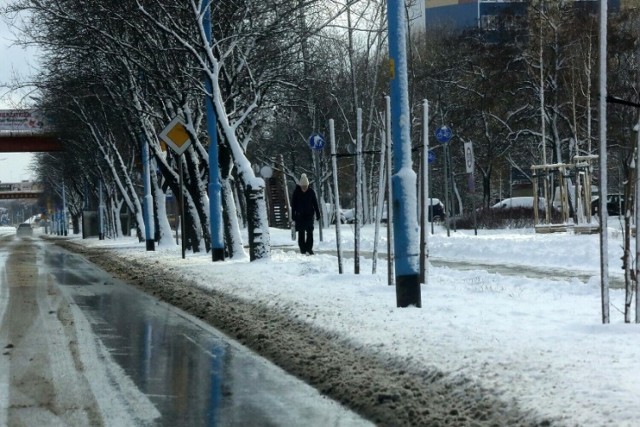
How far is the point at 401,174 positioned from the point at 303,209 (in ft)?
45.4

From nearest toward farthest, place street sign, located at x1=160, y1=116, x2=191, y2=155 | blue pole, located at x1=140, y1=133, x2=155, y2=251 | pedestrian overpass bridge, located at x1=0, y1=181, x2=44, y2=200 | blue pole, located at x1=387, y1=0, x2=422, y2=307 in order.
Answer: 1. blue pole, located at x1=387, y1=0, x2=422, y2=307
2. street sign, located at x1=160, y1=116, x2=191, y2=155
3. blue pole, located at x1=140, y1=133, x2=155, y2=251
4. pedestrian overpass bridge, located at x1=0, y1=181, x2=44, y2=200

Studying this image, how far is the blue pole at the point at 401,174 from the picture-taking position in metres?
10.6

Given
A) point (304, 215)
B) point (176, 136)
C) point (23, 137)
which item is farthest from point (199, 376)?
point (23, 137)

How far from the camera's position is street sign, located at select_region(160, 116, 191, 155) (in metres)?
23.3

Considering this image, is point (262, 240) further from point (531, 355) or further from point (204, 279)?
point (531, 355)

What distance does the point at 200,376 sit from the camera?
25.6 ft

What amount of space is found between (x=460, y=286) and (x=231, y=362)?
5.60m

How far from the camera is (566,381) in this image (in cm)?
620

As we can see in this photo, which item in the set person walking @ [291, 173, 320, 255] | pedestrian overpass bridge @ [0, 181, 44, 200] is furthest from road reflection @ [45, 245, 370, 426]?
pedestrian overpass bridge @ [0, 181, 44, 200]

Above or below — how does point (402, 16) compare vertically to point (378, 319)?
above

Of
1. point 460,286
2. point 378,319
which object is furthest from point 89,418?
point 460,286

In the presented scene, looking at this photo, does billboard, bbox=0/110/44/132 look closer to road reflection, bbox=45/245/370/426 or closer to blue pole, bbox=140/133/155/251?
blue pole, bbox=140/133/155/251

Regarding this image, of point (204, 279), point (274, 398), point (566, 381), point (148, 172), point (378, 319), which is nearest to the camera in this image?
point (566, 381)

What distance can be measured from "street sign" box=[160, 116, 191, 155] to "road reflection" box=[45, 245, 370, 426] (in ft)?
35.0
